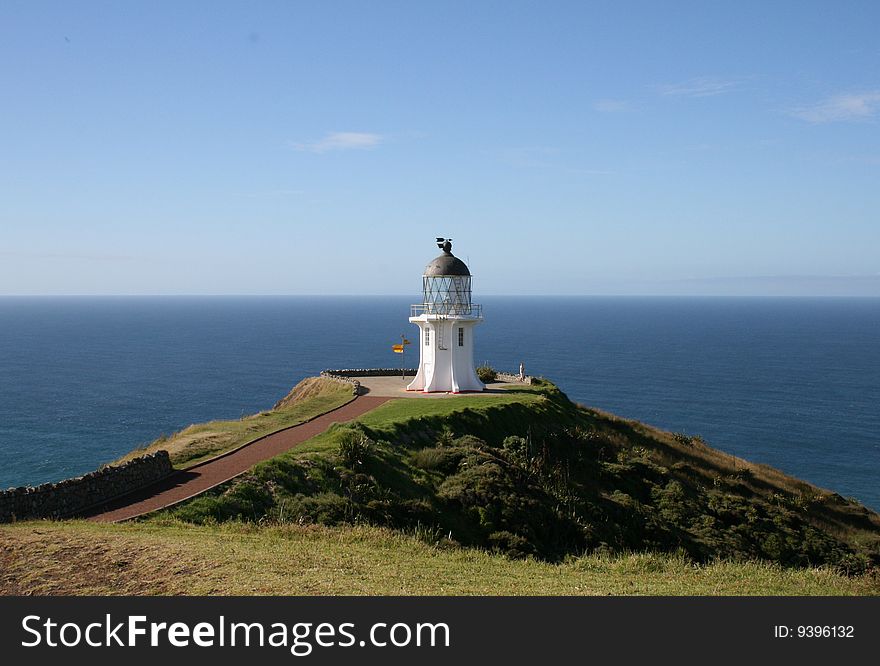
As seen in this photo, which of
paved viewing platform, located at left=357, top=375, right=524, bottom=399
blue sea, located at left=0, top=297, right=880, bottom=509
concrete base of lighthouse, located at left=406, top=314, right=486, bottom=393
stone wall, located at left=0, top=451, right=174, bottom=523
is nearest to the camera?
stone wall, located at left=0, top=451, right=174, bottom=523

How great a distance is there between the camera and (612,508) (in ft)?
90.1

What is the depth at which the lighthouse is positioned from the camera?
133 ft

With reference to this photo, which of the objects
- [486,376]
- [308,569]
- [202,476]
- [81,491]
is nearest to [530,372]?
[486,376]

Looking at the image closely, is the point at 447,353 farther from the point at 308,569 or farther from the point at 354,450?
the point at 308,569

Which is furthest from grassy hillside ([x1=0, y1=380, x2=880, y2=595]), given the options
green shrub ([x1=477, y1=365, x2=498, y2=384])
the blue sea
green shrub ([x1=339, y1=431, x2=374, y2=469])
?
the blue sea

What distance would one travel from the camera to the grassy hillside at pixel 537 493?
2123 cm

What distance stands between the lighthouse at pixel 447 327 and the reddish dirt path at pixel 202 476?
421 inches

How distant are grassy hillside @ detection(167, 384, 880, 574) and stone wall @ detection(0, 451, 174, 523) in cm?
271

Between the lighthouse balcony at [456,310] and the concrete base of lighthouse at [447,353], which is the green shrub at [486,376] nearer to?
the concrete base of lighthouse at [447,353]

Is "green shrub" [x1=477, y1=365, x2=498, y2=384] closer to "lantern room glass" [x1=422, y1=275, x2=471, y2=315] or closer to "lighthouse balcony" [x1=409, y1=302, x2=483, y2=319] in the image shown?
"lighthouse balcony" [x1=409, y1=302, x2=483, y2=319]

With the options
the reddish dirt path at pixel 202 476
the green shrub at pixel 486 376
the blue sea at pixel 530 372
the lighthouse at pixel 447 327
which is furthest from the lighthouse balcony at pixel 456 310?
the blue sea at pixel 530 372

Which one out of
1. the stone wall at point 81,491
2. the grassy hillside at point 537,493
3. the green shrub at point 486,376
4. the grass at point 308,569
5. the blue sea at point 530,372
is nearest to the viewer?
the grass at point 308,569
